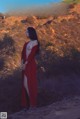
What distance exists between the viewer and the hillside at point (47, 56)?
12551 mm

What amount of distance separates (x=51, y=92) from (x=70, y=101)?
2.48m

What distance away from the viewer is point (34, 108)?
9.59 m

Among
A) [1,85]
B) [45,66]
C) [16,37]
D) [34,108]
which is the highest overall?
[16,37]

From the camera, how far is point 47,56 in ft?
53.6

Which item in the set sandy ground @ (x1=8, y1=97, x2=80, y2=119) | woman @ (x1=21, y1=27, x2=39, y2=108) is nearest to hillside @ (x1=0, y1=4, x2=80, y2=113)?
woman @ (x1=21, y1=27, x2=39, y2=108)

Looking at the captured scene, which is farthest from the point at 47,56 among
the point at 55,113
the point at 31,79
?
the point at 55,113

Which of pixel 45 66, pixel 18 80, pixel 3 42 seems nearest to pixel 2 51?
pixel 3 42

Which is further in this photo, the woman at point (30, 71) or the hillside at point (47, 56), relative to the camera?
the hillside at point (47, 56)

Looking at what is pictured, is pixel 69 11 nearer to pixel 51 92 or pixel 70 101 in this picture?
pixel 51 92

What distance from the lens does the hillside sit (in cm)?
1255

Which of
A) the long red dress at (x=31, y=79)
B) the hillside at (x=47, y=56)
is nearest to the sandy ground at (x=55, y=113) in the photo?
the long red dress at (x=31, y=79)

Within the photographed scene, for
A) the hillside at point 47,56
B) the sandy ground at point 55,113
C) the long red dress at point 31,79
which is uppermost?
the hillside at point 47,56

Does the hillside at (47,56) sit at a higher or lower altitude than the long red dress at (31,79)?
higher

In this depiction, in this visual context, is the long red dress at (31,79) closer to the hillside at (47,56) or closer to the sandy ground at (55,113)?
the sandy ground at (55,113)
